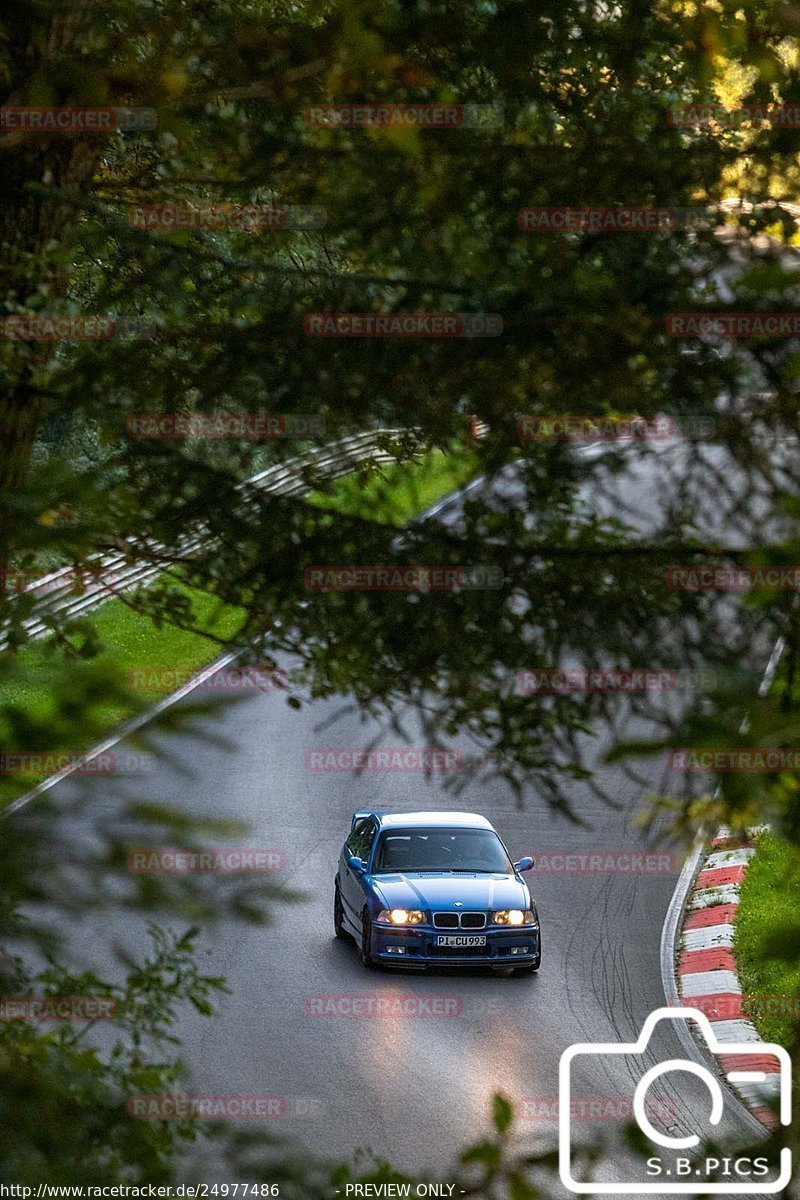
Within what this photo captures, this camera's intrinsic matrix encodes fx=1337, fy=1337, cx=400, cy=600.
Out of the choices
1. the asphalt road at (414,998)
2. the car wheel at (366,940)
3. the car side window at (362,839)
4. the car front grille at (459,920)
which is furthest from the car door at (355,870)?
the car front grille at (459,920)

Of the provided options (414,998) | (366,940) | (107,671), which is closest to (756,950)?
(414,998)

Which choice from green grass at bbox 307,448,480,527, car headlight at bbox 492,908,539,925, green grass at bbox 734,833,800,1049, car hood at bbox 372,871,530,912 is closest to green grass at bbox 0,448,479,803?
green grass at bbox 307,448,480,527

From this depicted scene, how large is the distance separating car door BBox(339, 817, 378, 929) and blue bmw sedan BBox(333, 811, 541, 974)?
0.01 meters

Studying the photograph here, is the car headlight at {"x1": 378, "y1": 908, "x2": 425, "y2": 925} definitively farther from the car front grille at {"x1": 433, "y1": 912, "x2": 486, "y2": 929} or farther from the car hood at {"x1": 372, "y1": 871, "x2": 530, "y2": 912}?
the car front grille at {"x1": 433, "y1": 912, "x2": 486, "y2": 929}

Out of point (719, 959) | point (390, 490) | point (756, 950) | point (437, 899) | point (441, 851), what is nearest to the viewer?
point (390, 490)

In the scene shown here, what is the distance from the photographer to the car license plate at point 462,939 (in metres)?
13.1

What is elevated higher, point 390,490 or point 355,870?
point 390,490

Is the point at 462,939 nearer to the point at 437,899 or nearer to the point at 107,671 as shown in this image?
the point at 437,899

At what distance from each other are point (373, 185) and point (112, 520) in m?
1.42

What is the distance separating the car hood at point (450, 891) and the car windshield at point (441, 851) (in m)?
0.16

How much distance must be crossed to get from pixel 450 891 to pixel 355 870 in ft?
3.60

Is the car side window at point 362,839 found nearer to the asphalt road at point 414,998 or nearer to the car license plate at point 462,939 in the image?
the asphalt road at point 414,998

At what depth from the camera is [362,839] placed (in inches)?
557

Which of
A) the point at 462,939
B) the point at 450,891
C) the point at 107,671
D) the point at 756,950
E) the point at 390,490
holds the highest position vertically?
the point at 107,671
